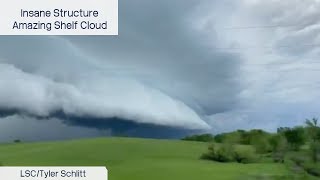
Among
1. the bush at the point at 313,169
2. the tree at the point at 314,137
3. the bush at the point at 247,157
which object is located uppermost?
the tree at the point at 314,137

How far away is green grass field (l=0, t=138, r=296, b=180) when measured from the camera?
8.77 feet

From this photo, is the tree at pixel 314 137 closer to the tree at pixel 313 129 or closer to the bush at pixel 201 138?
the tree at pixel 313 129

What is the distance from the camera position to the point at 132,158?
2691mm

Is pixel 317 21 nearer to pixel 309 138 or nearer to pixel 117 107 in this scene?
pixel 309 138

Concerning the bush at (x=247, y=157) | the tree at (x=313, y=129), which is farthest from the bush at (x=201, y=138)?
the tree at (x=313, y=129)

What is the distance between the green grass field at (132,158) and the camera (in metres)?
2.67

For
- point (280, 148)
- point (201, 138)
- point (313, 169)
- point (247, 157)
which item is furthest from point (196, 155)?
point (313, 169)

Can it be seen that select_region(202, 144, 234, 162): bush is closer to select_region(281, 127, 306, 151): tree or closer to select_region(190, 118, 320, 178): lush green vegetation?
select_region(190, 118, 320, 178): lush green vegetation

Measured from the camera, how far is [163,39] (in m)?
2.69

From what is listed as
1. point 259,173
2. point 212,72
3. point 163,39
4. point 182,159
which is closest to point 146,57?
point 163,39

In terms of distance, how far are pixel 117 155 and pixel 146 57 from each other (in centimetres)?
42

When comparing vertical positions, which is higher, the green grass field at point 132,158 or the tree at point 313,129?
the tree at point 313,129

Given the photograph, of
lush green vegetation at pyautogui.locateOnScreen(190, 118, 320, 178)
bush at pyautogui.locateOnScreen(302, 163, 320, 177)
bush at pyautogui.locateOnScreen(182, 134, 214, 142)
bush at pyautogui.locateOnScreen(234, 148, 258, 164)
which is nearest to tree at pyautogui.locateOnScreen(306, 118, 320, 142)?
lush green vegetation at pyautogui.locateOnScreen(190, 118, 320, 178)

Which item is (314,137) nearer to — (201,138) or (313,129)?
(313,129)
